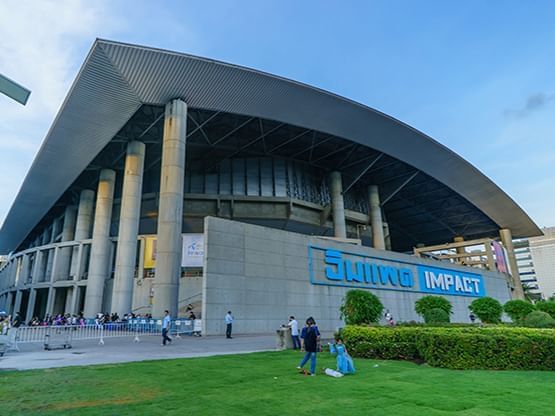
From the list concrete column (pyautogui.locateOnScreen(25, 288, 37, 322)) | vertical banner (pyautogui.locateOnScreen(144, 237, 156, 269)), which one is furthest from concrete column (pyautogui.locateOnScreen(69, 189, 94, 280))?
vertical banner (pyautogui.locateOnScreen(144, 237, 156, 269))

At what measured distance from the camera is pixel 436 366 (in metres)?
10.1

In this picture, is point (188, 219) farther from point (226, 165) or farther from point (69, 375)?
point (69, 375)

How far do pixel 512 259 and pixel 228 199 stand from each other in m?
43.4

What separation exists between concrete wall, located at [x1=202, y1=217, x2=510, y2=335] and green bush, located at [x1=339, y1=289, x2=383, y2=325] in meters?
6.58

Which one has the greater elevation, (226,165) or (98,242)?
(226,165)

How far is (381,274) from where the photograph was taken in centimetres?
2827

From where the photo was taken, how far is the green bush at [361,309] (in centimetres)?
1539

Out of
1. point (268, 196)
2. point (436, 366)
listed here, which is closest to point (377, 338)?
point (436, 366)

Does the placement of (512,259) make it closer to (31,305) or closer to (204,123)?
(204,123)

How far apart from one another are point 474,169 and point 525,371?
1537 inches

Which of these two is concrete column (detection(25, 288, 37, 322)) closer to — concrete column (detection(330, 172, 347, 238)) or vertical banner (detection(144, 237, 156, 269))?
vertical banner (detection(144, 237, 156, 269))

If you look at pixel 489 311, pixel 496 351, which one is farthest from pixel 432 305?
pixel 496 351

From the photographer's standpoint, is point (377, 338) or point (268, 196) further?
point (268, 196)

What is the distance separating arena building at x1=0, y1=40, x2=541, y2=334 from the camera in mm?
23328
